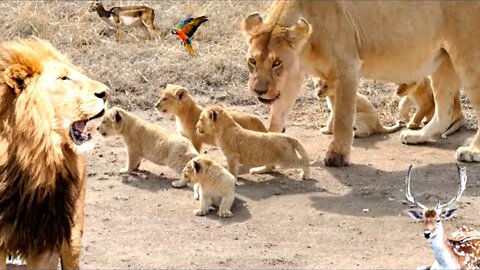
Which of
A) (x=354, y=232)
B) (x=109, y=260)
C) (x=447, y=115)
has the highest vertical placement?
(x=447, y=115)

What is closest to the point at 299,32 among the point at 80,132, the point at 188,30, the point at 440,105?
the point at 440,105

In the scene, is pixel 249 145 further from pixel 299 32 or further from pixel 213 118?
pixel 299 32

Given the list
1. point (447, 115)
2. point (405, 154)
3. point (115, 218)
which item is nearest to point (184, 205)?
point (115, 218)

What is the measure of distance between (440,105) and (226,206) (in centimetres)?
292

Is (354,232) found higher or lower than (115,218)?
higher

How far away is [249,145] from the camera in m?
8.48

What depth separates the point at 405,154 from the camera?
9.50 meters

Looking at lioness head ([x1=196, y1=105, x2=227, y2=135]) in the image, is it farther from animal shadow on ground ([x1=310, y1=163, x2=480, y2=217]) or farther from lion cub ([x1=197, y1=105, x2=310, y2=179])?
animal shadow on ground ([x1=310, y1=163, x2=480, y2=217])

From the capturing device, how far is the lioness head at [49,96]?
5.59 m

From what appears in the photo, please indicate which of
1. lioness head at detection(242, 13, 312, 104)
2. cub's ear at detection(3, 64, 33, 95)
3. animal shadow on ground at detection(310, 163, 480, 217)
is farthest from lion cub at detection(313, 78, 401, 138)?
cub's ear at detection(3, 64, 33, 95)

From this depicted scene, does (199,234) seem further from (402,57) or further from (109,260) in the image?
(402,57)

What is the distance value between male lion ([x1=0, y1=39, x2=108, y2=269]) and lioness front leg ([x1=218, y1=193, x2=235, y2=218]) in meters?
1.99

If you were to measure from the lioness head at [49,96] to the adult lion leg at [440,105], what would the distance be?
15.0ft

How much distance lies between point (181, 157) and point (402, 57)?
2163 mm
